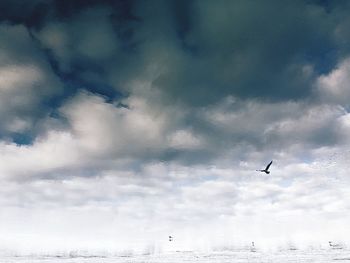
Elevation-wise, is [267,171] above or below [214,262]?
above

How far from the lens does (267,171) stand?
5266 cm

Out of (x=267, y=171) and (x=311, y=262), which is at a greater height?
(x=267, y=171)

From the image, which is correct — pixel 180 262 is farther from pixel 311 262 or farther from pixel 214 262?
pixel 311 262

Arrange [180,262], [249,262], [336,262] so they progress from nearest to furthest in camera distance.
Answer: [336,262] < [249,262] < [180,262]

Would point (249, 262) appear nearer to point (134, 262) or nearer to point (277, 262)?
point (277, 262)

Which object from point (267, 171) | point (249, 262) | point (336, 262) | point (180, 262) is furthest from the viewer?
point (267, 171)

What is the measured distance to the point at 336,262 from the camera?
38531 millimetres

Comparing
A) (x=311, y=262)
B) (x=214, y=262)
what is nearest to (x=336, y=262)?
(x=311, y=262)

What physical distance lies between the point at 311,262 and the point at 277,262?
3524 mm

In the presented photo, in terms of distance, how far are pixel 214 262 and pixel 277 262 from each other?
6.99 m

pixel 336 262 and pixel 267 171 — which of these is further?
pixel 267 171

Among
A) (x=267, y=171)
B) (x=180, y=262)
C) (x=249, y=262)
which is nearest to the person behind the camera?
(x=249, y=262)

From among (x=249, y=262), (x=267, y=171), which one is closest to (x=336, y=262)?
(x=249, y=262)

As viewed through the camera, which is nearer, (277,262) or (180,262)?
(277,262)
